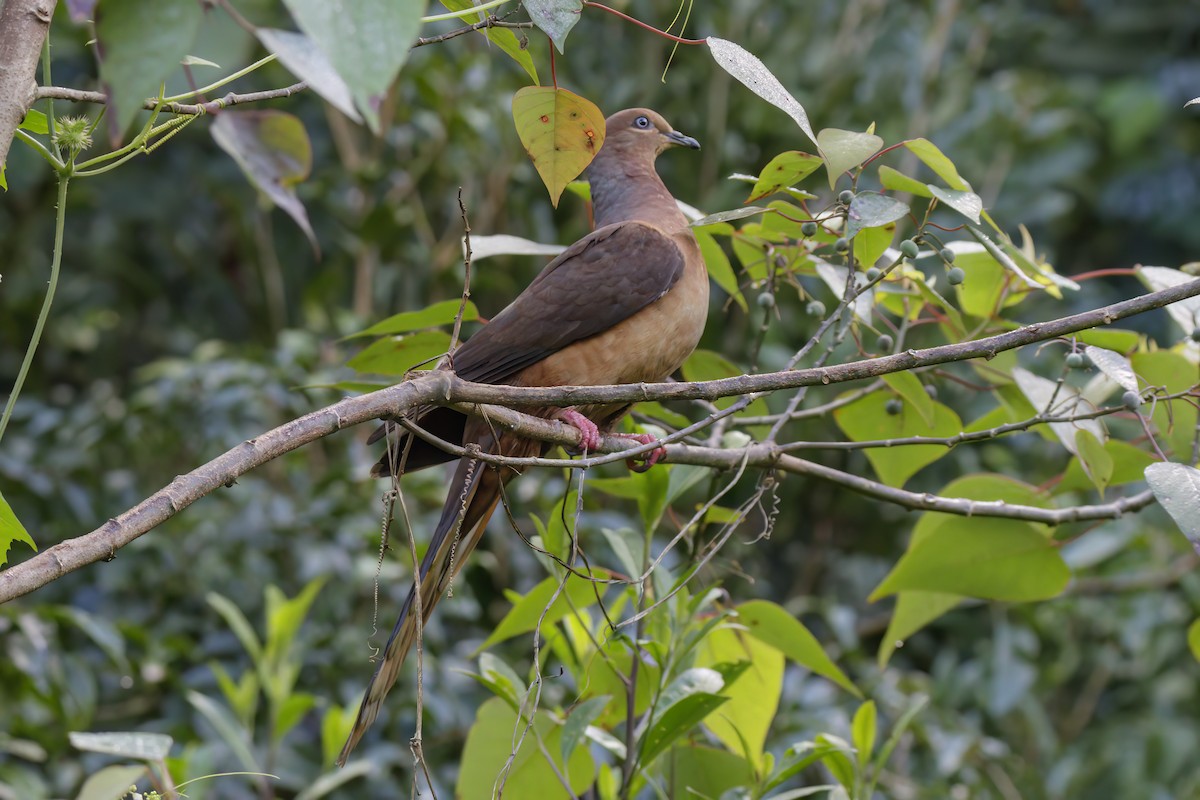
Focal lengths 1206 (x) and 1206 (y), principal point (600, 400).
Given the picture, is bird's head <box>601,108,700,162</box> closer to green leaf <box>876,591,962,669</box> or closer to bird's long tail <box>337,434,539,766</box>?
bird's long tail <box>337,434,539,766</box>

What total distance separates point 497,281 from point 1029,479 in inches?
98.6

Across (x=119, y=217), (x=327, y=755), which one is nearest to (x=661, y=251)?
(x=327, y=755)

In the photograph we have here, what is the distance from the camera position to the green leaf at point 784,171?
179 centimetres

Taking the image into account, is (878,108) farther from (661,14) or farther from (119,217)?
(119,217)

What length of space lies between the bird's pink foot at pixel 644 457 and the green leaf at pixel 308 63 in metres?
1.26

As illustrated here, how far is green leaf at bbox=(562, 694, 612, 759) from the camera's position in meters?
1.87

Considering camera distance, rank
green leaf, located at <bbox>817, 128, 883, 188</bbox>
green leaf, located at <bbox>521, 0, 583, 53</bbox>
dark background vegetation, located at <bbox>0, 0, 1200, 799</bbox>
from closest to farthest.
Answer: green leaf, located at <bbox>521, 0, 583, 53</bbox>
green leaf, located at <bbox>817, 128, 883, 188</bbox>
dark background vegetation, located at <bbox>0, 0, 1200, 799</bbox>

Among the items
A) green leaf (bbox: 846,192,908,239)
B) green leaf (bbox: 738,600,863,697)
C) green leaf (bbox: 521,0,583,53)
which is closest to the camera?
green leaf (bbox: 521,0,583,53)

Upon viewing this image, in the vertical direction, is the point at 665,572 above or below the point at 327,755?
above

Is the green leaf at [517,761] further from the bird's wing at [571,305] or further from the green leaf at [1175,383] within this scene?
the green leaf at [1175,383]

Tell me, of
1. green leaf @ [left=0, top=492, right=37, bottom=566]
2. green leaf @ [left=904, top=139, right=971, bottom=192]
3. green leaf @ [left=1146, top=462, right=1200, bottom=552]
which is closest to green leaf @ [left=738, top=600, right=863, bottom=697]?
green leaf @ [left=1146, top=462, right=1200, bottom=552]

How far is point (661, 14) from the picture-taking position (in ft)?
18.5

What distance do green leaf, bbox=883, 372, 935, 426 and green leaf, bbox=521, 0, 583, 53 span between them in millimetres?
948

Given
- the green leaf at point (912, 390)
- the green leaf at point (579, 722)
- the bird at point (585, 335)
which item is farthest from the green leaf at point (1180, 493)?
the bird at point (585, 335)
